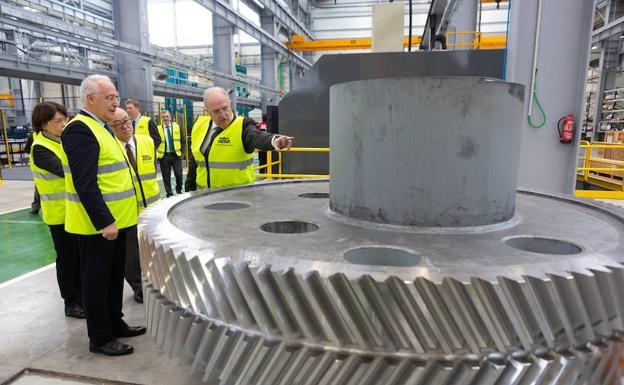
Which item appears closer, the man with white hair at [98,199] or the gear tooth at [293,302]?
the gear tooth at [293,302]

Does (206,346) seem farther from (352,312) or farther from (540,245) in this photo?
(540,245)

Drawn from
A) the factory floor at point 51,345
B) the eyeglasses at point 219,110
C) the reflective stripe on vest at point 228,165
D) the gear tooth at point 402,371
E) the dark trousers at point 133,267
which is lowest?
the factory floor at point 51,345

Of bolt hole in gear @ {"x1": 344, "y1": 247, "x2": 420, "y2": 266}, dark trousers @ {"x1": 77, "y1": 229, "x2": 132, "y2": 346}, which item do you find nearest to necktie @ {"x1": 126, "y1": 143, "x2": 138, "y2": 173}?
dark trousers @ {"x1": 77, "y1": 229, "x2": 132, "y2": 346}

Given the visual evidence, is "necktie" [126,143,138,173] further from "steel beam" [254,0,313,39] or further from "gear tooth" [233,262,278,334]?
"steel beam" [254,0,313,39]

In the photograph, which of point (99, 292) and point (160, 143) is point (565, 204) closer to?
point (99, 292)

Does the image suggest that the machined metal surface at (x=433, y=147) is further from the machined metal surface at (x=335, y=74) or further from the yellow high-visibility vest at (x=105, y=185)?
the machined metal surface at (x=335, y=74)

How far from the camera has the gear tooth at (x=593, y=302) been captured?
102cm

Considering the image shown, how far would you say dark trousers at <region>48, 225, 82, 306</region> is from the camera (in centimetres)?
290

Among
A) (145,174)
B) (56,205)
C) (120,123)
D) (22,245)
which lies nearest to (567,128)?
(145,174)

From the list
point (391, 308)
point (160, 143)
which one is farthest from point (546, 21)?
point (160, 143)

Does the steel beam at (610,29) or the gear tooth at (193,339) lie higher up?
the steel beam at (610,29)

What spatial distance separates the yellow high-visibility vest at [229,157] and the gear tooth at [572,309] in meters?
2.24

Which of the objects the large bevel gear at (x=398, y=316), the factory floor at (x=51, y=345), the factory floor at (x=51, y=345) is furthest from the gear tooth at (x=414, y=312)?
the factory floor at (x=51, y=345)

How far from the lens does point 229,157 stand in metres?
2.99
